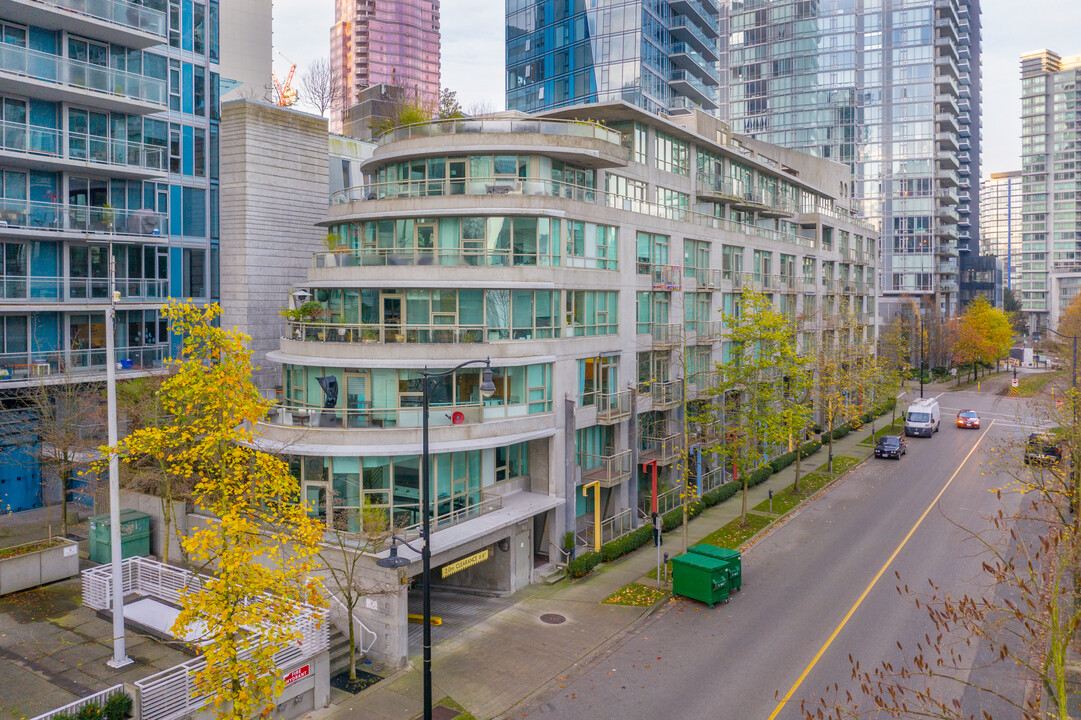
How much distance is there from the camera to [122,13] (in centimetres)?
A: 3291

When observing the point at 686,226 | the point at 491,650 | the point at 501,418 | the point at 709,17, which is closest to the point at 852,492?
the point at 686,226

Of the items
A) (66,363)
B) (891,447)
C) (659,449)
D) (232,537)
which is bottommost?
(891,447)

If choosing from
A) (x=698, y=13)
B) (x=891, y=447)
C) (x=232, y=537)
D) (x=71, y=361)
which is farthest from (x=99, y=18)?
(x=698, y=13)

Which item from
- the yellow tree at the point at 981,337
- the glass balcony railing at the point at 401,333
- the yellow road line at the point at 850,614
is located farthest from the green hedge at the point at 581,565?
the yellow tree at the point at 981,337

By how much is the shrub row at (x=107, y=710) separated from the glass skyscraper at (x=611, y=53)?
223 ft

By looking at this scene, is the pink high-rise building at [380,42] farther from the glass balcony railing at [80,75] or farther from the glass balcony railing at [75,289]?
the glass balcony railing at [75,289]

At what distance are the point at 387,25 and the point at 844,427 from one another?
147 m

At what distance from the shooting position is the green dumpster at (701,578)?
25.0 metres

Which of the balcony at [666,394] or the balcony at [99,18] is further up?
the balcony at [99,18]

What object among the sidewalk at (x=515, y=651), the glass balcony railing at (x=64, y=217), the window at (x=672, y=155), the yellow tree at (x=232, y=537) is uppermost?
the window at (x=672, y=155)

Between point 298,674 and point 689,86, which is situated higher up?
point 689,86

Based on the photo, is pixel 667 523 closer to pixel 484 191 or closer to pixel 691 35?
pixel 484 191

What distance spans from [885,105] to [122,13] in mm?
108786

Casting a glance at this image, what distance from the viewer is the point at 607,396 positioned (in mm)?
31859
